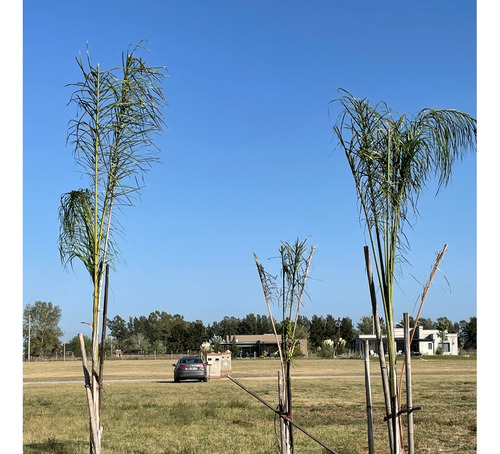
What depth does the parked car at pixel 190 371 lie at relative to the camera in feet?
79.3

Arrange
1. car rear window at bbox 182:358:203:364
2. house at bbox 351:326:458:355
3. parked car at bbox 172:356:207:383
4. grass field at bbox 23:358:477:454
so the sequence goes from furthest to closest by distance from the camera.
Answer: house at bbox 351:326:458:355, car rear window at bbox 182:358:203:364, parked car at bbox 172:356:207:383, grass field at bbox 23:358:477:454

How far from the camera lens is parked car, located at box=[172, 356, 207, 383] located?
24.2 m

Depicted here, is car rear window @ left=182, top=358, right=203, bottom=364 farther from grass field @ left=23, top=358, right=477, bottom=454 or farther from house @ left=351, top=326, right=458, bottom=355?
house @ left=351, top=326, right=458, bottom=355

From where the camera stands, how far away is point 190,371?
2422 cm

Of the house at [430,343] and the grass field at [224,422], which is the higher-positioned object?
the grass field at [224,422]

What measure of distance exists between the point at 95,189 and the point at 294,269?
2101 millimetres

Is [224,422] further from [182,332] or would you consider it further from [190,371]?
[182,332]

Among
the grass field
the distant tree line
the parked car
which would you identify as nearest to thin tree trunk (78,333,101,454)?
the grass field

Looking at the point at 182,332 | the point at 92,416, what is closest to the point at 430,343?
the point at 182,332

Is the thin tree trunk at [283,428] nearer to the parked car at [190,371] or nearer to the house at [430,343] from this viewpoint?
the parked car at [190,371]

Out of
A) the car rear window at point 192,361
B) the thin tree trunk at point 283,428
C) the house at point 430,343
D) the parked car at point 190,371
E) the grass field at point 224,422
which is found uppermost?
the thin tree trunk at point 283,428

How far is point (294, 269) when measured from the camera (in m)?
5.91

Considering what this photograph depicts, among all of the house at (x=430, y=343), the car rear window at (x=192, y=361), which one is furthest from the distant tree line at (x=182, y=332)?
the car rear window at (x=192, y=361)
